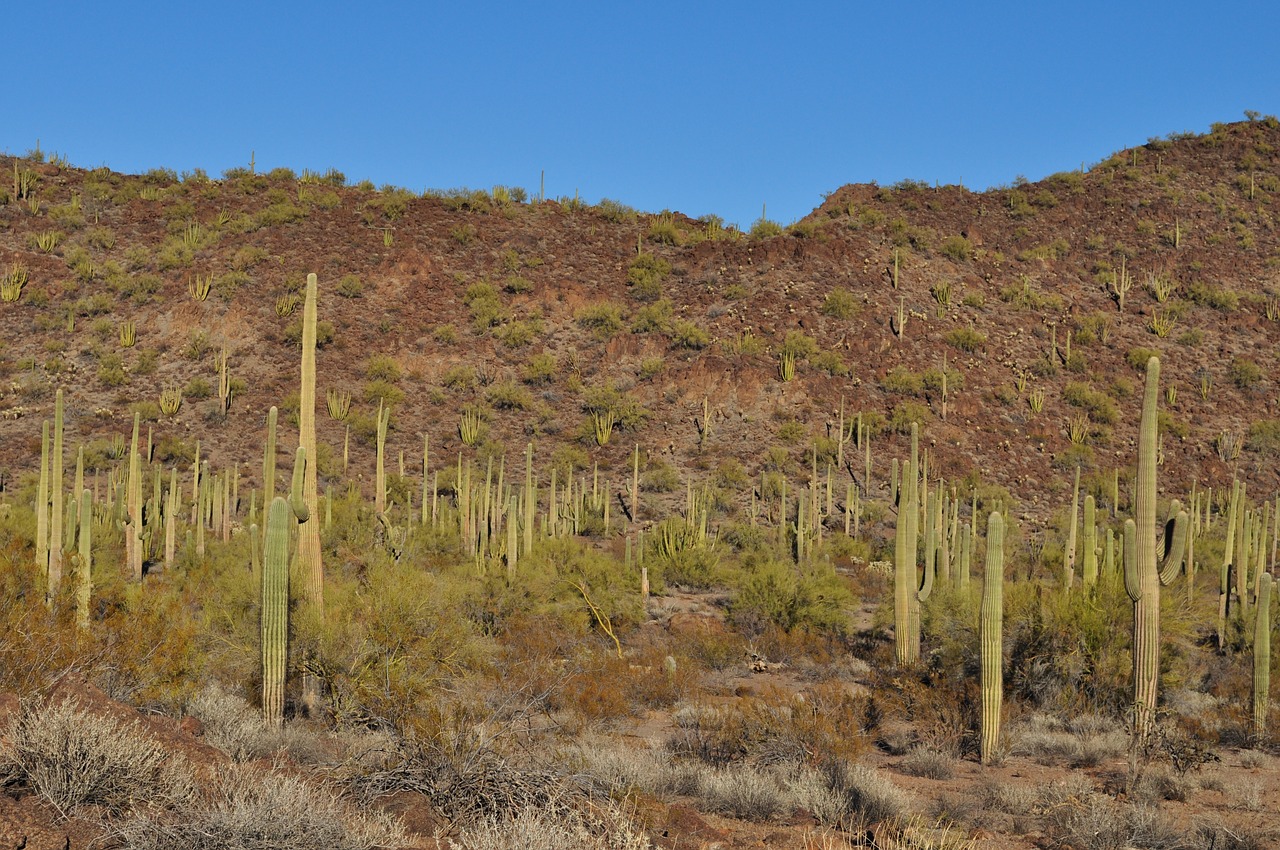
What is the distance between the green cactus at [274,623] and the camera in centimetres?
1052

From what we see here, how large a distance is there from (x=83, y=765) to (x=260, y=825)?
143 centimetres

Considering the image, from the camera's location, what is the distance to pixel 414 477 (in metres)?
32.4

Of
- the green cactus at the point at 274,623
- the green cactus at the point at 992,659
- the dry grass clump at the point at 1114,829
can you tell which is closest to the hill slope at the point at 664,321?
the green cactus at the point at 992,659

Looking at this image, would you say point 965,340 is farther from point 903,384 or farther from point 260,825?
point 260,825

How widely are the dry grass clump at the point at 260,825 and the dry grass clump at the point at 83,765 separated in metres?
0.26

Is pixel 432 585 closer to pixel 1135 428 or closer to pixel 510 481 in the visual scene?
pixel 510 481

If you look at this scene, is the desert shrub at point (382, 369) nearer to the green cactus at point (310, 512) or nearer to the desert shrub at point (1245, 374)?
the green cactus at point (310, 512)

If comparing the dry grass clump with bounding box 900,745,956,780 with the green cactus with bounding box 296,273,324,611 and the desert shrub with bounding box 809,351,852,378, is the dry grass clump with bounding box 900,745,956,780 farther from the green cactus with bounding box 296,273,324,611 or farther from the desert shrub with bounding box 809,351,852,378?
the desert shrub with bounding box 809,351,852,378

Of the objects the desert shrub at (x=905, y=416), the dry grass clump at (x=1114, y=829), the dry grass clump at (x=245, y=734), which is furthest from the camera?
the desert shrub at (x=905, y=416)

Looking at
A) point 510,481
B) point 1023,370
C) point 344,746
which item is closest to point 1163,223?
point 1023,370

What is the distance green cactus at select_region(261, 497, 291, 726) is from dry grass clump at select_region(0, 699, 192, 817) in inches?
149

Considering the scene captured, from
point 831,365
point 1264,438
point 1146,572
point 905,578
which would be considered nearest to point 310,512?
point 905,578

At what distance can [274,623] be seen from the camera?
34.8 feet

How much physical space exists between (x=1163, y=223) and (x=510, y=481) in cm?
3407
